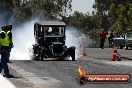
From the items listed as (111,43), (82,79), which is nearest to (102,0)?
(111,43)

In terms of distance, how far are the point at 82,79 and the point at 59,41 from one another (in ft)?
63.7

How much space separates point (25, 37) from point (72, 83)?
24.4 m

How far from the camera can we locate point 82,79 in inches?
479

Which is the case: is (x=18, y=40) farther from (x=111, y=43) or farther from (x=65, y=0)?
(x=65, y=0)

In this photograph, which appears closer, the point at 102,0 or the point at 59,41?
the point at 59,41

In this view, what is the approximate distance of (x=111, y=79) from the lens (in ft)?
38.8

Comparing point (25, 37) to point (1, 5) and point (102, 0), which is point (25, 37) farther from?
point (102, 0)

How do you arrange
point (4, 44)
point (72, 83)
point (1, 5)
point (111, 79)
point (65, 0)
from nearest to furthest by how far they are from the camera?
1. point (111, 79)
2. point (72, 83)
3. point (4, 44)
4. point (1, 5)
5. point (65, 0)

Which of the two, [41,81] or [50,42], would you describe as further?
[50,42]

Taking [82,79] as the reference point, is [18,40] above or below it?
below

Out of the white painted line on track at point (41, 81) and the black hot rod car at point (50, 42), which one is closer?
the white painted line on track at point (41, 81)

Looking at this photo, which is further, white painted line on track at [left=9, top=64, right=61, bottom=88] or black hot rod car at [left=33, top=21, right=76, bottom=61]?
black hot rod car at [left=33, top=21, right=76, bottom=61]

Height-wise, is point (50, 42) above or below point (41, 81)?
below

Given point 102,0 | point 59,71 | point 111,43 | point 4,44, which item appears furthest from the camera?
point 102,0
